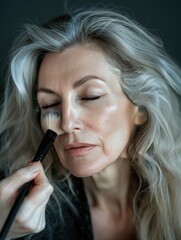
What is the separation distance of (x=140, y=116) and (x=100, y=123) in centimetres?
14

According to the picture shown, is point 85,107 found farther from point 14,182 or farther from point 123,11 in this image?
point 123,11

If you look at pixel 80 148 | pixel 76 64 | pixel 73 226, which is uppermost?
pixel 76 64

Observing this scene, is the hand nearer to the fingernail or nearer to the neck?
the fingernail

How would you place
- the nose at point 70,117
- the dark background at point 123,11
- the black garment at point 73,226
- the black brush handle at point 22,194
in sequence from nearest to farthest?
the black brush handle at point 22,194 < the nose at point 70,117 < the black garment at point 73,226 < the dark background at point 123,11

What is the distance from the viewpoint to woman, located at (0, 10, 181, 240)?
2.80 feet

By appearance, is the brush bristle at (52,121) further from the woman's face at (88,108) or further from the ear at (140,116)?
the ear at (140,116)

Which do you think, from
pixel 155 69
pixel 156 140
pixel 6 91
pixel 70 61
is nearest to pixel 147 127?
pixel 156 140

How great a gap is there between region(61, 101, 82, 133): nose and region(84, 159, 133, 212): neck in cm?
20

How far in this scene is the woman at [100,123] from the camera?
853 mm

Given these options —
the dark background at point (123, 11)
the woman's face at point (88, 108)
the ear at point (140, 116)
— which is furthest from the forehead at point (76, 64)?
the dark background at point (123, 11)

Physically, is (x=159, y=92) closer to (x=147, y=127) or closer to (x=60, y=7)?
(x=147, y=127)

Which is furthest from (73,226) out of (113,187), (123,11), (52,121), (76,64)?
(123,11)

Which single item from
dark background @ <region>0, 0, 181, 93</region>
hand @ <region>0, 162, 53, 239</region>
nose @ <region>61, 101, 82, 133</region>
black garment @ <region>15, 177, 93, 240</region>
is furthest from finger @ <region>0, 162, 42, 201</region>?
dark background @ <region>0, 0, 181, 93</region>

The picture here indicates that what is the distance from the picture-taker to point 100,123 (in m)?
0.84
